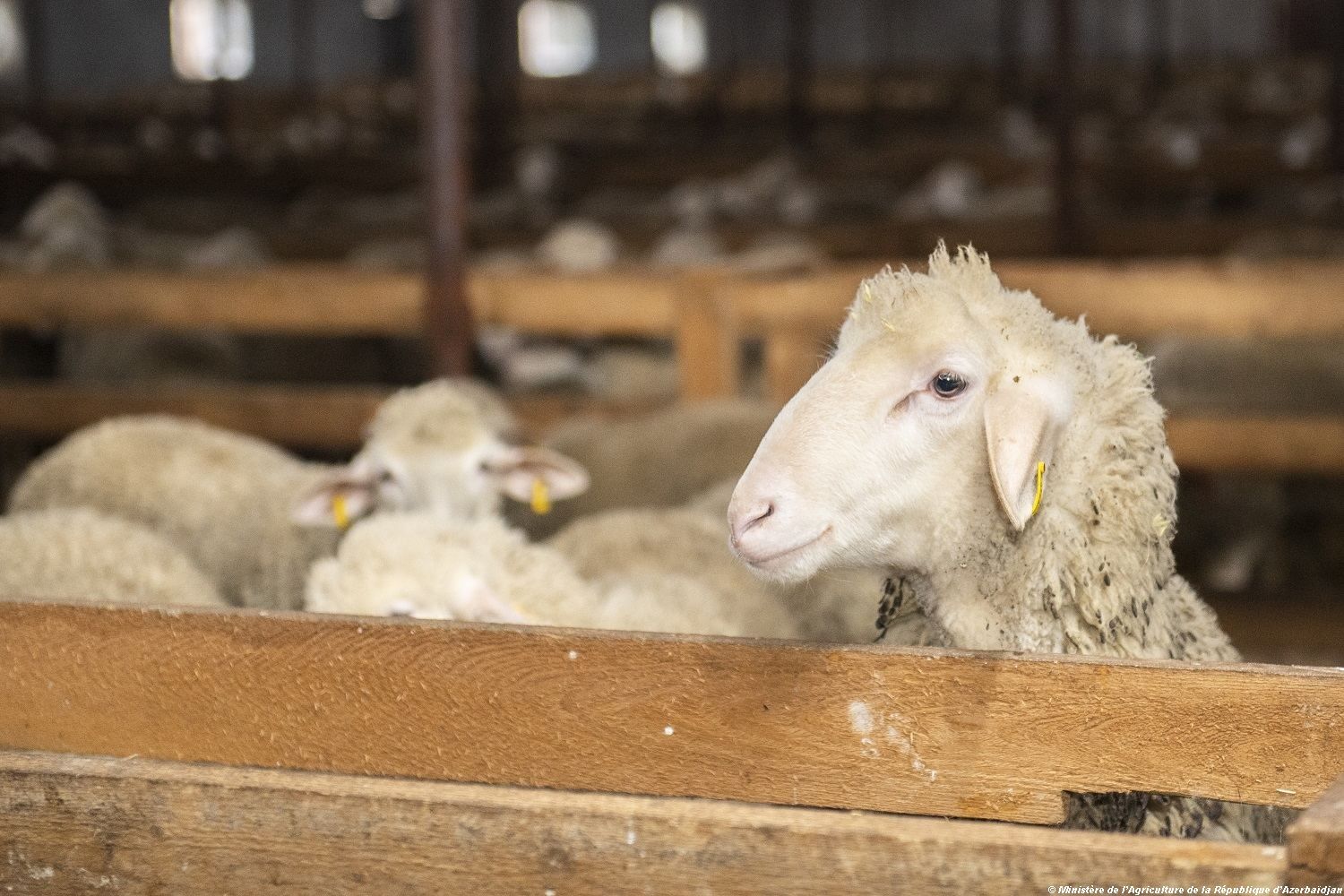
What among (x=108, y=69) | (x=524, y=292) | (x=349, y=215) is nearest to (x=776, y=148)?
(x=349, y=215)

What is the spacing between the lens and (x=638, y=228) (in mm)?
9227

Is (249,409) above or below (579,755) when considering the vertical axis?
below

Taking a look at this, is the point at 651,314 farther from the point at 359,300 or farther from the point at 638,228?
the point at 638,228

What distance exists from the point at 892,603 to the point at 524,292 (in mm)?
2816

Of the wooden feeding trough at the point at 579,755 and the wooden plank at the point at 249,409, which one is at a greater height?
the wooden feeding trough at the point at 579,755

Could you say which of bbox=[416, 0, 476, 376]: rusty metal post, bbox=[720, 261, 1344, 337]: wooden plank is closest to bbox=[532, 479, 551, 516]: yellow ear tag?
bbox=[720, 261, 1344, 337]: wooden plank

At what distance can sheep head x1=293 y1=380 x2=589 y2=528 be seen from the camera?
139 inches

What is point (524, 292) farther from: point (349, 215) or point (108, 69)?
point (108, 69)

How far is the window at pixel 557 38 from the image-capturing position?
2822 centimetres

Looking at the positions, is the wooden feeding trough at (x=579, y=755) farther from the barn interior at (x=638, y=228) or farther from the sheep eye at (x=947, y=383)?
the barn interior at (x=638, y=228)

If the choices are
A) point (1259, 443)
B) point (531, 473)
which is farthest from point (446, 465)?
point (1259, 443)

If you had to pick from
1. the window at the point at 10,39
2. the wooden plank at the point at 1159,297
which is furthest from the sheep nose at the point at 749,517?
the window at the point at 10,39

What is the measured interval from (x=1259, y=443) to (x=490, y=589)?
2.57m

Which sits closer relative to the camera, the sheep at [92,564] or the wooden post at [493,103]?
the sheep at [92,564]
